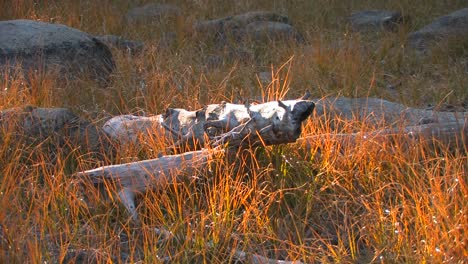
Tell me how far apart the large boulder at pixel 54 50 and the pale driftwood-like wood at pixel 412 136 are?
2.81 metres

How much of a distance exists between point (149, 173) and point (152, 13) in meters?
6.40

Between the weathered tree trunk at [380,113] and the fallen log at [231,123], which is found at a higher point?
the fallen log at [231,123]

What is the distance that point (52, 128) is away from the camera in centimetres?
427

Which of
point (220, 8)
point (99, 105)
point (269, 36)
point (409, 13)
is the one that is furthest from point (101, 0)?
point (99, 105)

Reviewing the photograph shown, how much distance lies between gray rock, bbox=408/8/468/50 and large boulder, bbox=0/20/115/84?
340 cm

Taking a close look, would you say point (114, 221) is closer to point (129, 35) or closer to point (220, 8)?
point (129, 35)

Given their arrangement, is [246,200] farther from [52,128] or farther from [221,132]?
[52,128]

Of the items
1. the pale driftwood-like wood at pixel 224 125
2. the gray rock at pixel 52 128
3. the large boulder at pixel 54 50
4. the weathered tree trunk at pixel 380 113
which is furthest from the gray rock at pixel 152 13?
the pale driftwood-like wood at pixel 224 125

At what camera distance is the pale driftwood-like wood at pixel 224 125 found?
3.42 meters

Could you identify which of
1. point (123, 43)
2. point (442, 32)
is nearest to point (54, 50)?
point (123, 43)

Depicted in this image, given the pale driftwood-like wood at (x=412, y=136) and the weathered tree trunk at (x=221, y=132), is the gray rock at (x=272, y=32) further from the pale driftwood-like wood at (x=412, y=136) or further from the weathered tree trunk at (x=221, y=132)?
the pale driftwood-like wood at (x=412, y=136)

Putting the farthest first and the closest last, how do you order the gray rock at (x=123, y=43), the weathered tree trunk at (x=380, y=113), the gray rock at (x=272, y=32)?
the gray rock at (x=272, y=32) → the gray rock at (x=123, y=43) → the weathered tree trunk at (x=380, y=113)

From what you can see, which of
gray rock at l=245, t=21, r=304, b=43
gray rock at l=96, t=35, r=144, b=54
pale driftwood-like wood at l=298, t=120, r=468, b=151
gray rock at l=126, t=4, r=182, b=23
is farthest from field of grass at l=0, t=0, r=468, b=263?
gray rock at l=126, t=4, r=182, b=23

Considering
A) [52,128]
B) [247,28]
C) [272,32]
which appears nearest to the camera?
[52,128]
